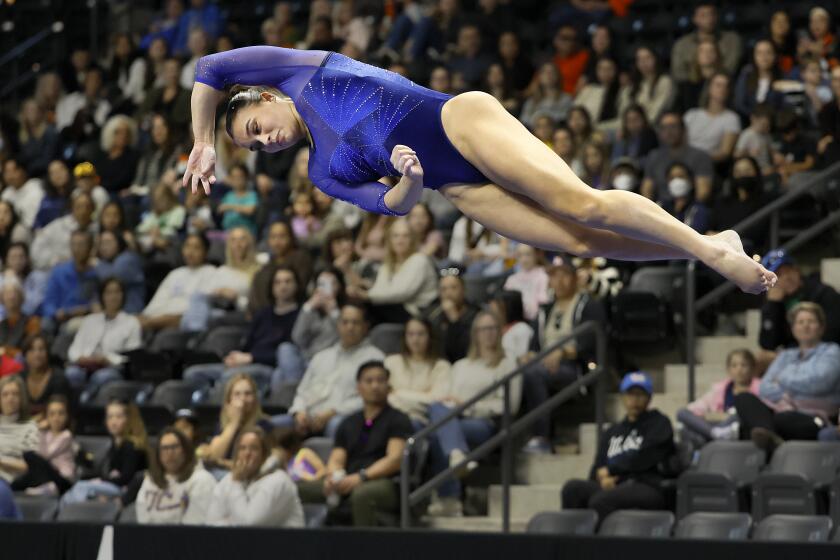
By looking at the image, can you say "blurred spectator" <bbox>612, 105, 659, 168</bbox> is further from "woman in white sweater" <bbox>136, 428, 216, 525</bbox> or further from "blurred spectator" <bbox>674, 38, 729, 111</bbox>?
"woman in white sweater" <bbox>136, 428, 216, 525</bbox>

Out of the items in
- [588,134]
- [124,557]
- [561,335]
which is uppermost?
[588,134]

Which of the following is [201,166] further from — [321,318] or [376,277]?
[376,277]

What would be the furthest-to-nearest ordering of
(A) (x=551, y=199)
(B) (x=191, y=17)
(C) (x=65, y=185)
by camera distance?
(B) (x=191, y=17)
(C) (x=65, y=185)
(A) (x=551, y=199)

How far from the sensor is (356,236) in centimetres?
1088

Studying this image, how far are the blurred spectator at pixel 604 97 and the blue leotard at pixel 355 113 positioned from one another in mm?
6012

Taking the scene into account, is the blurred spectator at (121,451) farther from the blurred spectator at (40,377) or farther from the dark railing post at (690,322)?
the dark railing post at (690,322)

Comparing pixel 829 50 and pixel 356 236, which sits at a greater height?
pixel 829 50

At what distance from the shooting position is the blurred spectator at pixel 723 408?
26.7 feet

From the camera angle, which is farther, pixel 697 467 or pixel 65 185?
pixel 65 185

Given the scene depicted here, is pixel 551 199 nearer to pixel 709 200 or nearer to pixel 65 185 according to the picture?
pixel 709 200

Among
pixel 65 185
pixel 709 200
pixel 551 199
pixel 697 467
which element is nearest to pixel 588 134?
pixel 709 200

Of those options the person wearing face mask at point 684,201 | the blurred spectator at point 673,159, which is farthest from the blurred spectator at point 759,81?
the person wearing face mask at point 684,201

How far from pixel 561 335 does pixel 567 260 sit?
2.16ft

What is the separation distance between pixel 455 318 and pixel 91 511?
7.94ft
